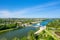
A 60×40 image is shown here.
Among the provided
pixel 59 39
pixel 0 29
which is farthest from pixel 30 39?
pixel 0 29

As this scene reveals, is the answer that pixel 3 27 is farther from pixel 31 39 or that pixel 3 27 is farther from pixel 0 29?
pixel 31 39

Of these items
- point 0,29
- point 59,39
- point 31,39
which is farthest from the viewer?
point 0,29

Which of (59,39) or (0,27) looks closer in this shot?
(59,39)

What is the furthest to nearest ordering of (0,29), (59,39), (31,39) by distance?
1. (0,29)
2. (59,39)
3. (31,39)

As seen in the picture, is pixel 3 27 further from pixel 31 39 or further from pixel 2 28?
pixel 31 39

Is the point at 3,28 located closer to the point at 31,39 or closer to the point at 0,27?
the point at 0,27

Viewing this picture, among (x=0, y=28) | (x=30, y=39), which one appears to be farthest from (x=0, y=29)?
(x=30, y=39)

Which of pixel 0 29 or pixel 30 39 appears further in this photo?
pixel 0 29
